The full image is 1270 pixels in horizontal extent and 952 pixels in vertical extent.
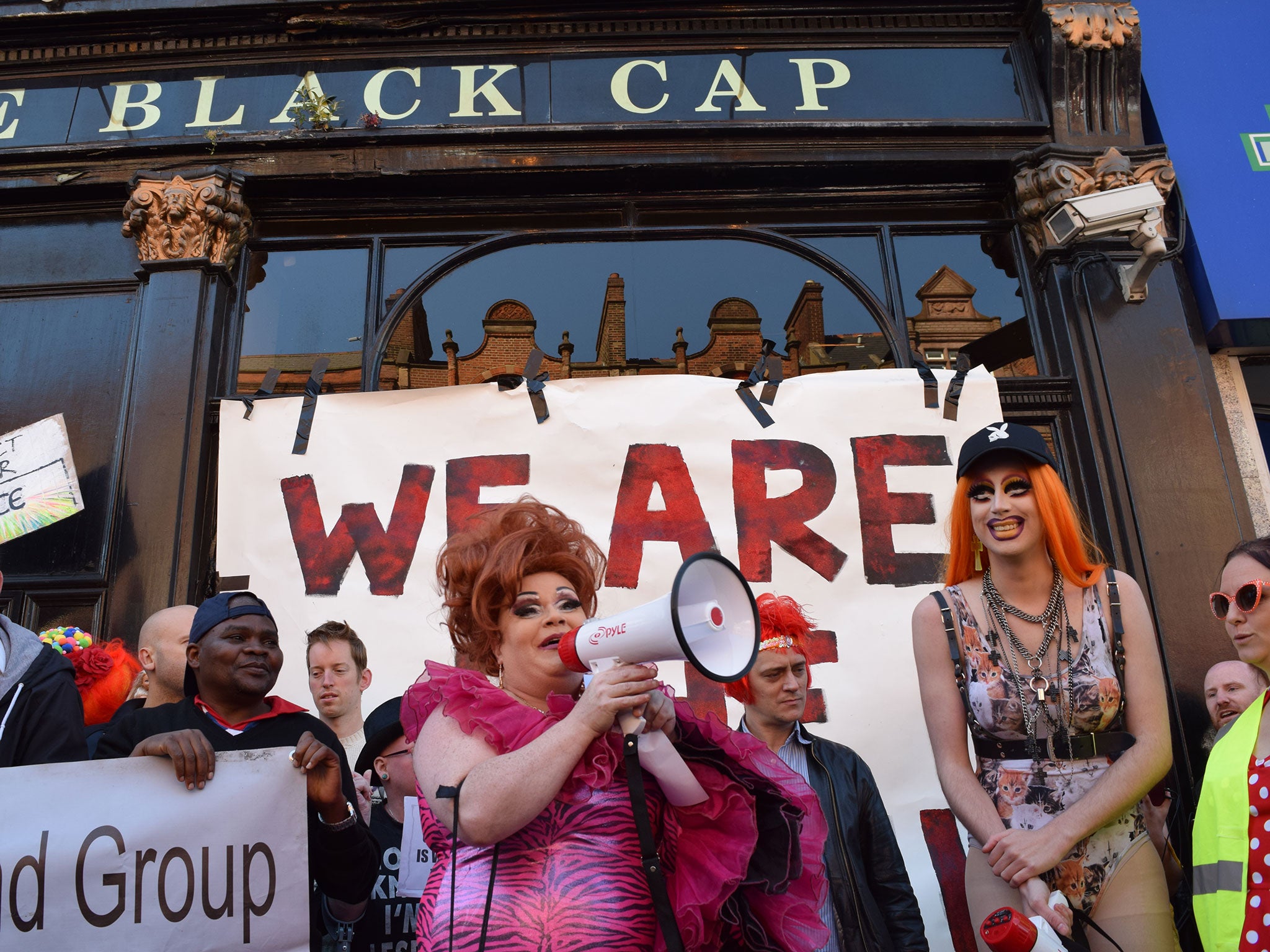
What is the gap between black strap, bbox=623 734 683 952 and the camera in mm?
2086

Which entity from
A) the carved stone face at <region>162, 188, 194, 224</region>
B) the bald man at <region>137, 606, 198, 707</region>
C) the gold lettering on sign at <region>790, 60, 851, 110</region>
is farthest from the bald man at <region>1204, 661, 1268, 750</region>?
the carved stone face at <region>162, 188, 194, 224</region>

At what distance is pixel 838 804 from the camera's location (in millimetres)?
3578

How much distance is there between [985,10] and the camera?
235 inches

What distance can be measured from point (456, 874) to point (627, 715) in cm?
52

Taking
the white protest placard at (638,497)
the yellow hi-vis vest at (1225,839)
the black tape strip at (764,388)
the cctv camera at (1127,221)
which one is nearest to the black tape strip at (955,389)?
the white protest placard at (638,497)

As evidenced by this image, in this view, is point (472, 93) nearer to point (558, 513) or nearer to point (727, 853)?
point (558, 513)

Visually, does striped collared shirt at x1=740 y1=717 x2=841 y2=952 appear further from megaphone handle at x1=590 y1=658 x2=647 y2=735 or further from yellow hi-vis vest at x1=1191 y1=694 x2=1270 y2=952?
megaphone handle at x1=590 y1=658 x2=647 y2=735

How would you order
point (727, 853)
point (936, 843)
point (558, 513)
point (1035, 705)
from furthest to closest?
point (936, 843), point (1035, 705), point (558, 513), point (727, 853)

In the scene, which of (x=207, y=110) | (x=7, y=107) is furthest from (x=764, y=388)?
(x=7, y=107)

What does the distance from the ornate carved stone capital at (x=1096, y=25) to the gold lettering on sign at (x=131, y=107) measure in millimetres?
5052

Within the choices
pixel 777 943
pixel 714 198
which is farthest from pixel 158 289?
pixel 777 943

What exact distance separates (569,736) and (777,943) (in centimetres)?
70

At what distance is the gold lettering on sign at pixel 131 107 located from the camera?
18.8 ft

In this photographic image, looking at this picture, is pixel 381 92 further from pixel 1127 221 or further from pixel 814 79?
pixel 1127 221
